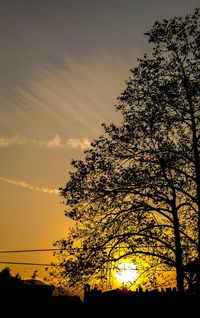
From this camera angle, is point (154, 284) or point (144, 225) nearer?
point (144, 225)

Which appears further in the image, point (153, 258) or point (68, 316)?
point (68, 316)

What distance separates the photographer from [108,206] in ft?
66.0

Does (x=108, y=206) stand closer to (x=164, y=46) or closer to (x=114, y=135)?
(x=114, y=135)

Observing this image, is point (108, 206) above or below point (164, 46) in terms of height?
below

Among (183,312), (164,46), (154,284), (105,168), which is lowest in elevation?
(183,312)

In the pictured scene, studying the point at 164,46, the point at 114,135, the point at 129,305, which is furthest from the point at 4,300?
the point at 164,46

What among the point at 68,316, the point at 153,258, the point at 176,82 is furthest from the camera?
the point at 68,316

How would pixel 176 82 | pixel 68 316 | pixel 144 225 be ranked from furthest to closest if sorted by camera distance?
pixel 68 316, pixel 144 225, pixel 176 82

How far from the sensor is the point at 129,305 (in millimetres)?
29219

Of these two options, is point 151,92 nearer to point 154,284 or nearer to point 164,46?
point 164,46

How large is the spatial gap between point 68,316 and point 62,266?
9.97 metres

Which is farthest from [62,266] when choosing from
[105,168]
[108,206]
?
[105,168]

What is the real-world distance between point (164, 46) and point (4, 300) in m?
23.2

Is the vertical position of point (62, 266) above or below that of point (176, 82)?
below
